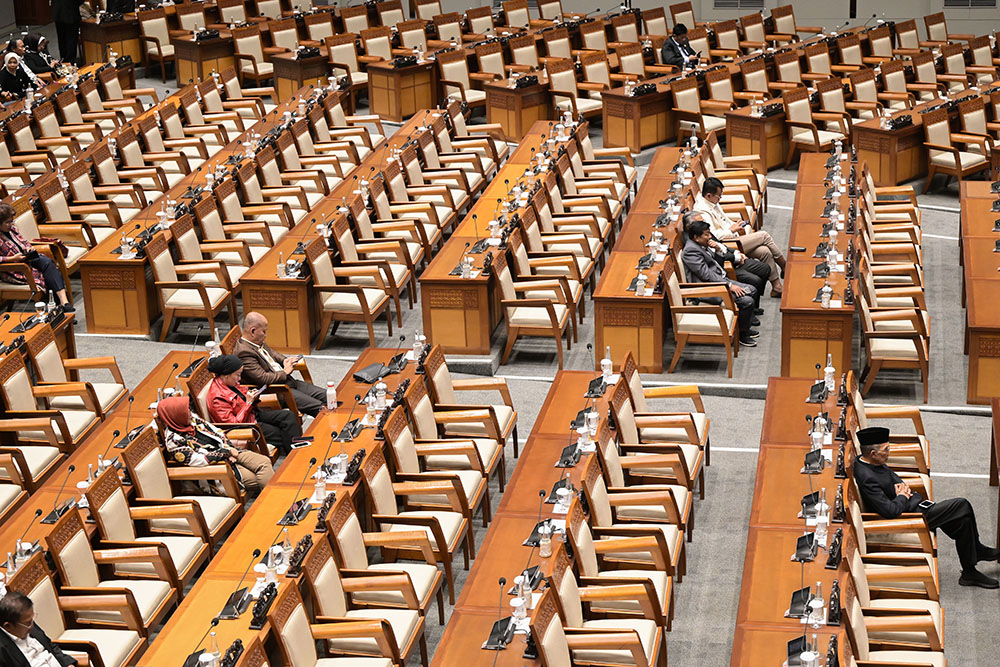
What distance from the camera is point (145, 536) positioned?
6922 mm

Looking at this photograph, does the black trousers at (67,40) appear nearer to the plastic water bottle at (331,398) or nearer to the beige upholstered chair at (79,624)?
the plastic water bottle at (331,398)

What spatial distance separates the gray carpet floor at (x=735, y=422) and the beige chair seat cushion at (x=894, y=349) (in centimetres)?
31

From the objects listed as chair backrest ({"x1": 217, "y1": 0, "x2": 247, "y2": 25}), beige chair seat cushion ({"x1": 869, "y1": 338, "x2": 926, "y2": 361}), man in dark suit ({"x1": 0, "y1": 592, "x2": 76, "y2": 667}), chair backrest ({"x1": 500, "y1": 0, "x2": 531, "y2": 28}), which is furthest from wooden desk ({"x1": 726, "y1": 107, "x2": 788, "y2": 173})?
man in dark suit ({"x1": 0, "y1": 592, "x2": 76, "y2": 667})

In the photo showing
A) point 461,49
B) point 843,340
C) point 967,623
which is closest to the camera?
point 967,623

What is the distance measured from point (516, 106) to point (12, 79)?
4.92m

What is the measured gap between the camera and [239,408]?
782 cm

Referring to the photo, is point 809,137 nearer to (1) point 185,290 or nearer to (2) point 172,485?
(1) point 185,290

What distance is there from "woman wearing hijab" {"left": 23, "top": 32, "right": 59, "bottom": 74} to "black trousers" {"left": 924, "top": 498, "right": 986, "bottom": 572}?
1067cm

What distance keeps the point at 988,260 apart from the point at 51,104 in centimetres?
819

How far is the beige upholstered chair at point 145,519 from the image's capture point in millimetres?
6543

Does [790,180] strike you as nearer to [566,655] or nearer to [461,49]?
[461,49]

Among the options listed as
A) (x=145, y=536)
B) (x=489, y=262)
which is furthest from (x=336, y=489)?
(x=489, y=262)

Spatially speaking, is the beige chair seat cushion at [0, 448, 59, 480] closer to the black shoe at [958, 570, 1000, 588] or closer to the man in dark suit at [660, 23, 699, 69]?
the black shoe at [958, 570, 1000, 588]

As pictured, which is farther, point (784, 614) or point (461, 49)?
point (461, 49)
